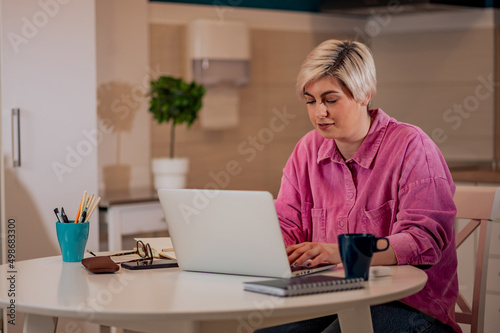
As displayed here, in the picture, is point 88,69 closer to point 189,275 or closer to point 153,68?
point 153,68

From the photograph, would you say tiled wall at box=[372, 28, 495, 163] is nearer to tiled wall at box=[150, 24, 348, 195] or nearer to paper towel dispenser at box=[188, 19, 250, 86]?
tiled wall at box=[150, 24, 348, 195]

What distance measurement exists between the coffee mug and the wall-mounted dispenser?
8.40 feet

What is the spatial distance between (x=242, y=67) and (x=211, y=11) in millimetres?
381

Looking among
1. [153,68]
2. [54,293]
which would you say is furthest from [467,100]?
[54,293]

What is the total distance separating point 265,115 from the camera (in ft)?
14.1

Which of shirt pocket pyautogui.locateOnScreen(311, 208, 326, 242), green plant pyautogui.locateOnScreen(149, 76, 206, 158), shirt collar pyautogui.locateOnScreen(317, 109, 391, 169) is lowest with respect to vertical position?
shirt pocket pyautogui.locateOnScreen(311, 208, 326, 242)

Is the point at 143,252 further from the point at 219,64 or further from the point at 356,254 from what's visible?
the point at 219,64

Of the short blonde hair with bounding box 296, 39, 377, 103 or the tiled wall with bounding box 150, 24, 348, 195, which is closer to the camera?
the short blonde hair with bounding box 296, 39, 377, 103

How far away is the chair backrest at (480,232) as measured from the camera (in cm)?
210

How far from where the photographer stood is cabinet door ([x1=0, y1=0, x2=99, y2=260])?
2992mm

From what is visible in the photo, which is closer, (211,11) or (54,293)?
(54,293)

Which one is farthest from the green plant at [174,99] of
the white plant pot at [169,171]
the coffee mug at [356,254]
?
the coffee mug at [356,254]

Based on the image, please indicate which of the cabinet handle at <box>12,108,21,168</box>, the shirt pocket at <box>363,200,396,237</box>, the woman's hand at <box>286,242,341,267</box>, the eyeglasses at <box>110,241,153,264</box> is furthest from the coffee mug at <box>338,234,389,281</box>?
the cabinet handle at <box>12,108,21,168</box>

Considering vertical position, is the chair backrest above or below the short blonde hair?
below
